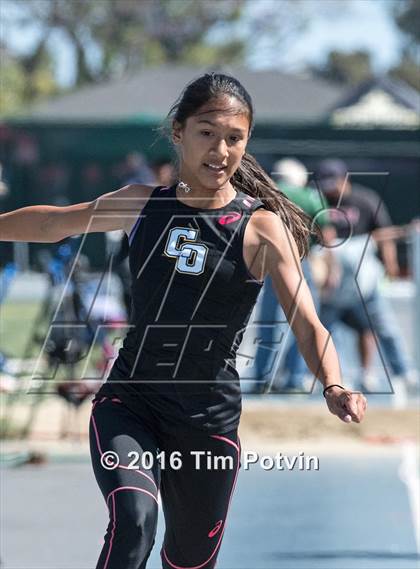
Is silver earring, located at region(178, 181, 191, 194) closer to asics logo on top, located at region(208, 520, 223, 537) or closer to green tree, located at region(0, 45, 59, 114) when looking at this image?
asics logo on top, located at region(208, 520, 223, 537)

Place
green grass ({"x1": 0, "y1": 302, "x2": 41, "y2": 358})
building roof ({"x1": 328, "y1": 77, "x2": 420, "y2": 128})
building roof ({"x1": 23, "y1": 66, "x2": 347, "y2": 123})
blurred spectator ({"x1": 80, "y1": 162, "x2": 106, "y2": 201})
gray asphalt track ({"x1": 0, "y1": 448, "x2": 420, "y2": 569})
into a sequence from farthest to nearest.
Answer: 1. building roof ({"x1": 23, "y1": 66, "x2": 347, "y2": 123})
2. building roof ({"x1": 328, "y1": 77, "x2": 420, "y2": 128})
3. blurred spectator ({"x1": 80, "y1": 162, "x2": 106, "y2": 201})
4. green grass ({"x1": 0, "y1": 302, "x2": 41, "y2": 358})
5. gray asphalt track ({"x1": 0, "y1": 448, "x2": 420, "y2": 569})

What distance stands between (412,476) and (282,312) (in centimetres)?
214

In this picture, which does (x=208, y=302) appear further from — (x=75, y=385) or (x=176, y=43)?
(x=176, y=43)

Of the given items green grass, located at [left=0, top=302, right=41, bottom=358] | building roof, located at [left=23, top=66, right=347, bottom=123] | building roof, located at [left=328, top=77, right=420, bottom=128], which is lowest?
green grass, located at [left=0, top=302, right=41, bottom=358]

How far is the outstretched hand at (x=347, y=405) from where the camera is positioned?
405 cm

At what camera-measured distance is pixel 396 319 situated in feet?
43.2

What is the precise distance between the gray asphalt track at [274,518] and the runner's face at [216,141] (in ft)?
8.48

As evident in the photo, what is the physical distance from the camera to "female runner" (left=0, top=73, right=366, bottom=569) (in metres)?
4.35

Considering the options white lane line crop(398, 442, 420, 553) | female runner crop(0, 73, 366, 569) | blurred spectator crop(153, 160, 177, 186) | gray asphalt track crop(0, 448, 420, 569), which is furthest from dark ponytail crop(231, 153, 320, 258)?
blurred spectator crop(153, 160, 177, 186)

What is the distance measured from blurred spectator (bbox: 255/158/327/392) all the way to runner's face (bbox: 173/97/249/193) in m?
5.68

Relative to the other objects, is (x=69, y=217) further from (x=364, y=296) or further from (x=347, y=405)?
(x=364, y=296)

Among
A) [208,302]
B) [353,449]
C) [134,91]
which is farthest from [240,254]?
[134,91]

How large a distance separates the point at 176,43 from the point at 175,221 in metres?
59.1

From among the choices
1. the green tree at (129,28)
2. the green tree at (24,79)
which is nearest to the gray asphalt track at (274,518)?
the green tree at (24,79)
